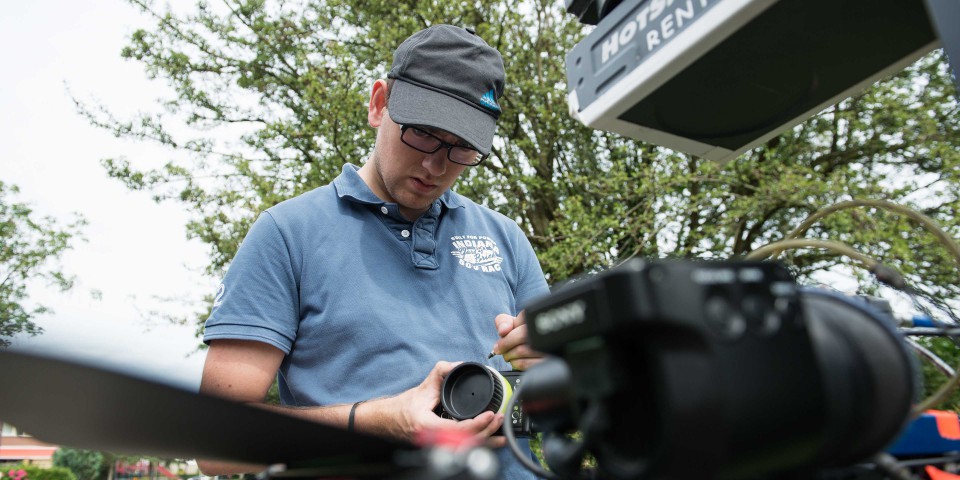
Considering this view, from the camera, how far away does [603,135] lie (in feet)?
34.9

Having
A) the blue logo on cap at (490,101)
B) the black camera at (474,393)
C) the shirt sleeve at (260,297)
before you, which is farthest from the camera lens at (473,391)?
the blue logo on cap at (490,101)

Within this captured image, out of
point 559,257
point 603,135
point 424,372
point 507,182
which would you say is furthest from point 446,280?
point 603,135

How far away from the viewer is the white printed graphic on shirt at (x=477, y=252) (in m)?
→ 2.09

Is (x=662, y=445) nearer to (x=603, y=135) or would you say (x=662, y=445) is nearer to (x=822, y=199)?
(x=822, y=199)

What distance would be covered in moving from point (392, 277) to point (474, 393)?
61cm

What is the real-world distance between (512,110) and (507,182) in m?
1.07

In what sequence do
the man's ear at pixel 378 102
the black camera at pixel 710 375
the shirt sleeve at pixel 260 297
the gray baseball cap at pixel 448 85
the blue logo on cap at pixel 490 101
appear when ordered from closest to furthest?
1. the black camera at pixel 710 375
2. the shirt sleeve at pixel 260 297
3. the gray baseball cap at pixel 448 85
4. the blue logo on cap at pixel 490 101
5. the man's ear at pixel 378 102

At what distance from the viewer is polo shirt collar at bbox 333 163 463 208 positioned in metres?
2.05

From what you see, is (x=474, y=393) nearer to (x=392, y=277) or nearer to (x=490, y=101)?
(x=392, y=277)

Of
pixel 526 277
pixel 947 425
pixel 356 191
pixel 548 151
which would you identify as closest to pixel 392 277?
pixel 356 191

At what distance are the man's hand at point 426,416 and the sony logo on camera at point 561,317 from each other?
0.72m

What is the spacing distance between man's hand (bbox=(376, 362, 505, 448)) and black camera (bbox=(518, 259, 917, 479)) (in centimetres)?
67

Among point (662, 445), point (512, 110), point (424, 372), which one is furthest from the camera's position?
point (512, 110)

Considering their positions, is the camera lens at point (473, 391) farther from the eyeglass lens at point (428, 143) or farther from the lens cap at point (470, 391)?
the eyeglass lens at point (428, 143)
